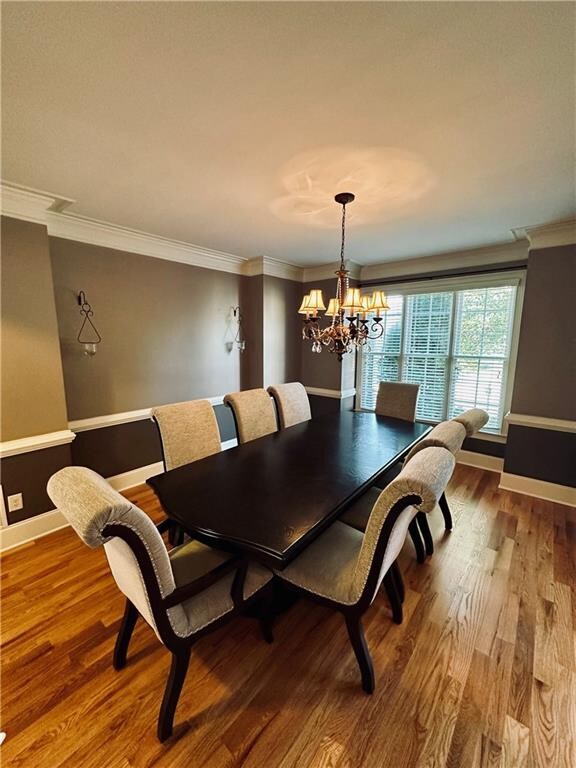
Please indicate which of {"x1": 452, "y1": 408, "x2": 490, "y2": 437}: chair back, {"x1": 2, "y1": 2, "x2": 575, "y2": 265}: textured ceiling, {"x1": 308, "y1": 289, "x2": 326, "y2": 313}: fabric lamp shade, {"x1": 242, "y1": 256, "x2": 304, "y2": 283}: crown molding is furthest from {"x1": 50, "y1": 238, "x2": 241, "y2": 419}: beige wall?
{"x1": 452, "y1": 408, "x2": 490, "y2": 437}: chair back

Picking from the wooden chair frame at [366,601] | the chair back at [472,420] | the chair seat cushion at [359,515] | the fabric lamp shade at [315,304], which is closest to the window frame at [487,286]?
the chair back at [472,420]

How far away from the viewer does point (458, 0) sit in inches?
37.0

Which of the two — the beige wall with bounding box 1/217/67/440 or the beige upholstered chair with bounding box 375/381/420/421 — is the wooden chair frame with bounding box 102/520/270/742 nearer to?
the beige wall with bounding box 1/217/67/440

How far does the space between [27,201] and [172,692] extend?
2968 mm

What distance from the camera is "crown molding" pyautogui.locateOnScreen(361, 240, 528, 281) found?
3326 mm

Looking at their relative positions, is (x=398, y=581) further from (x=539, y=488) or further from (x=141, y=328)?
(x=141, y=328)

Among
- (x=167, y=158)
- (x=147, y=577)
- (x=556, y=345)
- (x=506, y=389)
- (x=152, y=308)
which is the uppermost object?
(x=167, y=158)

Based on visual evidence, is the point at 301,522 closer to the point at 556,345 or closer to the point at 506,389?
the point at 556,345

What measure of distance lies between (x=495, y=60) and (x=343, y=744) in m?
2.58

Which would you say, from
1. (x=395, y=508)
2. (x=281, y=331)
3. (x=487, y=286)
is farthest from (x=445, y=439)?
(x=281, y=331)

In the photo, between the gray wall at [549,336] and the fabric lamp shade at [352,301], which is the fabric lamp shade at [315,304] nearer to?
the fabric lamp shade at [352,301]

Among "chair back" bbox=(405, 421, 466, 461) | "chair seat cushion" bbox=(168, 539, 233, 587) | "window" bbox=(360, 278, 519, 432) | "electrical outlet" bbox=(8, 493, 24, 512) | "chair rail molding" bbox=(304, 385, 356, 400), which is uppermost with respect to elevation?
"window" bbox=(360, 278, 519, 432)

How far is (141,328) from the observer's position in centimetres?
321

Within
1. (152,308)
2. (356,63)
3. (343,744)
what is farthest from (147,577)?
(152,308)
